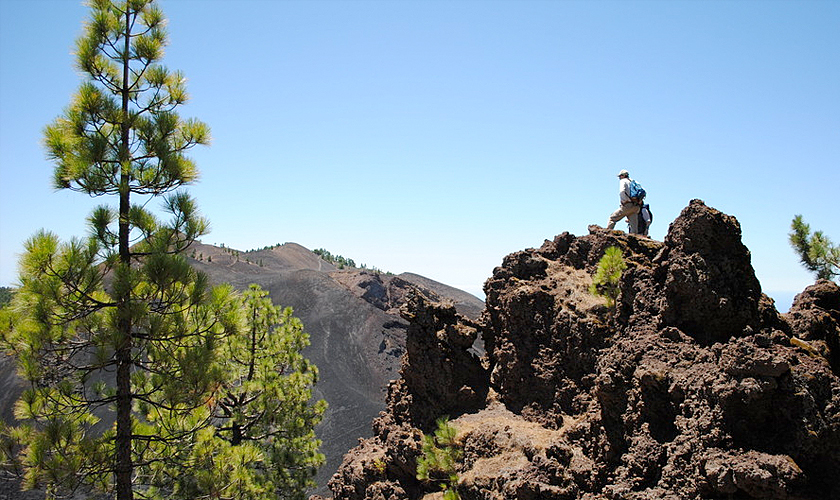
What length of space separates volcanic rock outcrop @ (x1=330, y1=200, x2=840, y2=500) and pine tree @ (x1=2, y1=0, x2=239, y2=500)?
2.77 meters

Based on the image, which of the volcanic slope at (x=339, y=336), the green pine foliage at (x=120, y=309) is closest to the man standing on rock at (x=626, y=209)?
the green pine foliage at (x=120, y=309)

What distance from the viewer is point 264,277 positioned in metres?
36.8

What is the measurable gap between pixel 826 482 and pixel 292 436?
27.0 ft

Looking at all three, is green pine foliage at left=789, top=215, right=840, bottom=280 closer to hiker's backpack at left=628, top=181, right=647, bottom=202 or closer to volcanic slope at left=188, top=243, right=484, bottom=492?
hiker's backpack at left=628, top=181, right=647, bottom=202

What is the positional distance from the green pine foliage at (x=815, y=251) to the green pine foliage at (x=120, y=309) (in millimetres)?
10331

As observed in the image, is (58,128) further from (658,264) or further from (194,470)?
(658,264)

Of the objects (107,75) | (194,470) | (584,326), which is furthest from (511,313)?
(107,75)

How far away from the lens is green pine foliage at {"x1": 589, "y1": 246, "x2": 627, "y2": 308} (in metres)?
6.32

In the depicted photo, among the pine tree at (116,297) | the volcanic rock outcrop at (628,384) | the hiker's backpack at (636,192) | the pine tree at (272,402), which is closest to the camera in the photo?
the volcanic rock outcrop at (628,384)

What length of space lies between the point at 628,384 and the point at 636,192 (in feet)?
13.0

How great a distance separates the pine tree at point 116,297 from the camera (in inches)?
213

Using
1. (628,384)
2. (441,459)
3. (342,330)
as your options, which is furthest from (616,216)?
(342,330)

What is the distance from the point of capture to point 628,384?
502cm

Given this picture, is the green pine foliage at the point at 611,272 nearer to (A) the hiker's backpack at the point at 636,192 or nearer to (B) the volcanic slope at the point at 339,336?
(A) the hiker's backpack at the point at 636,192
